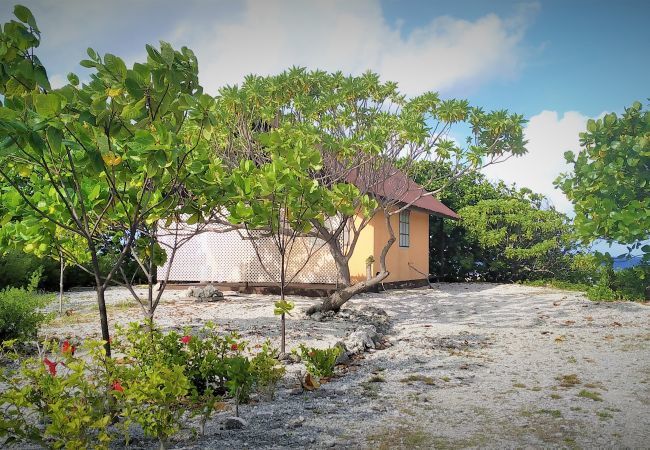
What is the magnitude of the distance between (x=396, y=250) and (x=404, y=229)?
119 cm

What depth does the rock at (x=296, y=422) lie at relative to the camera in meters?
4.05

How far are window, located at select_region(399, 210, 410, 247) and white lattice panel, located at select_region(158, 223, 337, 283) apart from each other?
3.50 meters

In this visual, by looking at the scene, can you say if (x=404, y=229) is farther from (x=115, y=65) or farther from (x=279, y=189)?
(x=115, y=65)

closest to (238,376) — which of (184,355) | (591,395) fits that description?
(184,355)

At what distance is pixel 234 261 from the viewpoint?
16312 millimetres

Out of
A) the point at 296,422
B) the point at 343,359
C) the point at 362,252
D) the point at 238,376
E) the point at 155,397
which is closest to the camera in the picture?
the point at 155,397

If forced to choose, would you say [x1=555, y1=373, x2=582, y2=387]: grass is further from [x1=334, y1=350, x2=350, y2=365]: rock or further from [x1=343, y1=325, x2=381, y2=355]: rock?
[x1=343, y1=325, x2=381, y2=355]: rock

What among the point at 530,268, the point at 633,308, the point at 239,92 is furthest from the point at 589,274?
the point at 239,92

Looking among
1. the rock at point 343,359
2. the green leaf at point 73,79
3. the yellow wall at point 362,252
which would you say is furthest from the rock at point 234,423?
the yellow wall at point 362,252

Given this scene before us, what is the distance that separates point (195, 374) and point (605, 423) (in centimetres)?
356

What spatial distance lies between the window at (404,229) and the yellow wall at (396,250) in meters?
0.22

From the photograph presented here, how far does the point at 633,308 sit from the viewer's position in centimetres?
1120

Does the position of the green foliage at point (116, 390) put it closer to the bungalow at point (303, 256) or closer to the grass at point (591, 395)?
the grass at point (591, 395)

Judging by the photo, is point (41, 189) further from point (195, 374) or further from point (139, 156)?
point (195, 374)
